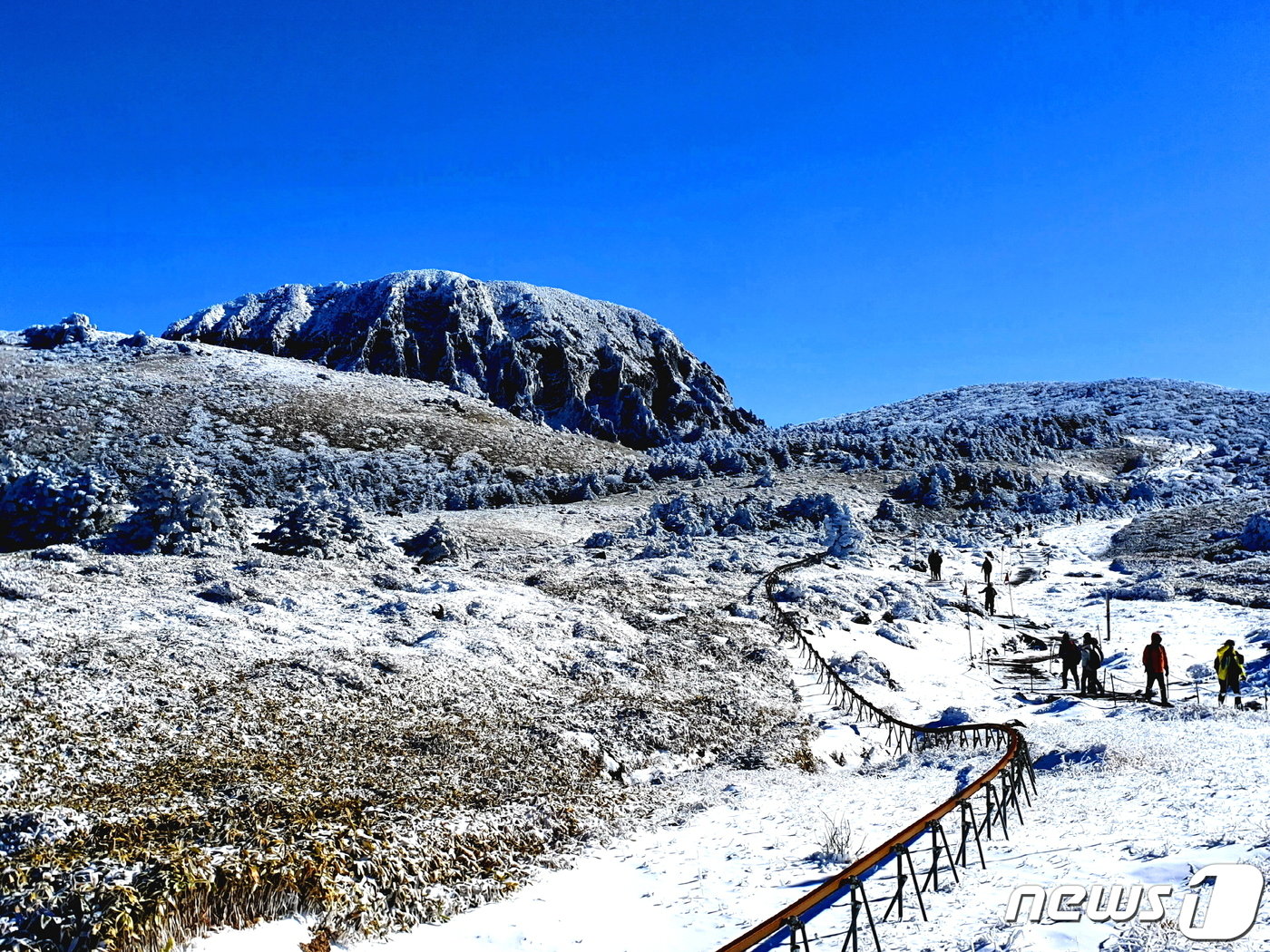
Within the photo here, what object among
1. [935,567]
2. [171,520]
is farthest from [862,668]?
[171,520]

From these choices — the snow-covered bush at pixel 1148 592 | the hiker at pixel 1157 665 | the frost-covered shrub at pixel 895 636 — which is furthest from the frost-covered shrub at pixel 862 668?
the snow-covered bush at pixel 1148 592

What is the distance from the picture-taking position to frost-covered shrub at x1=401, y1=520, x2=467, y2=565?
30297 millimetres

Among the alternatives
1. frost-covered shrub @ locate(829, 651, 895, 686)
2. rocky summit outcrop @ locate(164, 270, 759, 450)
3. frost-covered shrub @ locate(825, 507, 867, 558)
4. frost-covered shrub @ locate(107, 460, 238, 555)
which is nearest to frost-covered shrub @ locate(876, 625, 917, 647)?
frost-covered shrub @ locate(829, 651, 895, 686)

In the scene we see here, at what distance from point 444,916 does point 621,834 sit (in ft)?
10.4

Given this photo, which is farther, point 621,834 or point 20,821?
point 621,834

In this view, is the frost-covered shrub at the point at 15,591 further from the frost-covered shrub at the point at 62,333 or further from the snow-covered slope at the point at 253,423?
the frost-covered shrub at the point at 62,333

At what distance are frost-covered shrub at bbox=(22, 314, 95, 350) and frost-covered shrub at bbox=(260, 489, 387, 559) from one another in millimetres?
82400

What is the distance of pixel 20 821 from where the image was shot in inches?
309

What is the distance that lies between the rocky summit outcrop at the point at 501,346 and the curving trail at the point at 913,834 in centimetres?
9679

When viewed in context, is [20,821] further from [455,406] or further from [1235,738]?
[455,406]

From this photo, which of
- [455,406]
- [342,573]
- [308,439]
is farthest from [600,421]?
[342,573]

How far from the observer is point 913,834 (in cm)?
693

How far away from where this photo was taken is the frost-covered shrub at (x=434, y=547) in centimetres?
3030

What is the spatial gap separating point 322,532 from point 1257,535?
4209 centimetres
